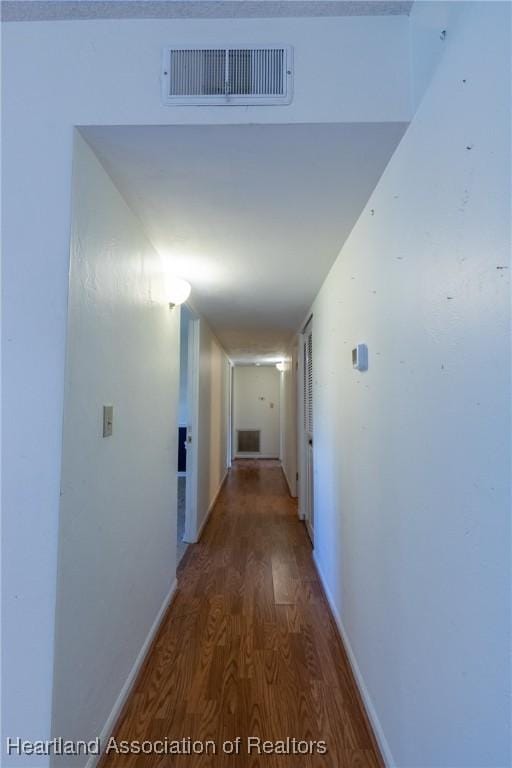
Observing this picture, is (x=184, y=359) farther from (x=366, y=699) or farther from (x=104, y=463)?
(x=366, y=699)

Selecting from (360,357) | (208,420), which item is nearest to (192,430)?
(208,420)

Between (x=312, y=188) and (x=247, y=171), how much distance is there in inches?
10.6

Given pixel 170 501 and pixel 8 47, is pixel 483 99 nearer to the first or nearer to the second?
pixel 8 47

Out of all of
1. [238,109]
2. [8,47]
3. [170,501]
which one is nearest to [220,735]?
[170,501]

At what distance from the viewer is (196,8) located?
3.22 ft

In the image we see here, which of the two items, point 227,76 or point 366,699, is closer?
point 227,76

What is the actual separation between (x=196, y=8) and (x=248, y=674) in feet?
8.34

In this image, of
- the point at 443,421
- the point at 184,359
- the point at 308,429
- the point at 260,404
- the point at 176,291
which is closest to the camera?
the point at 443,421

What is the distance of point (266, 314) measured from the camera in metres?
3.15

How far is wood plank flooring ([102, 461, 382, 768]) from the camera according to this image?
1199 mm

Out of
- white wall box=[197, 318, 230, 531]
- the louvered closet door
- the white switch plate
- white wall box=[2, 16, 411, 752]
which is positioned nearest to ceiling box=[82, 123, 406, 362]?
white wall box=[2, 16, 411, 752]

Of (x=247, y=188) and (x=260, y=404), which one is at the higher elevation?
(x=247, y=188)

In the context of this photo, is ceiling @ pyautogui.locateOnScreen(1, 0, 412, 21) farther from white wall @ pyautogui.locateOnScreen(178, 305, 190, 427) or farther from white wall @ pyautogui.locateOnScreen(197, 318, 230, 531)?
white wall @ pyautogui.locateOnScreen(197, 318, 230, 531)

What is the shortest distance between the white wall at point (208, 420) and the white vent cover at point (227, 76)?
216 cm
